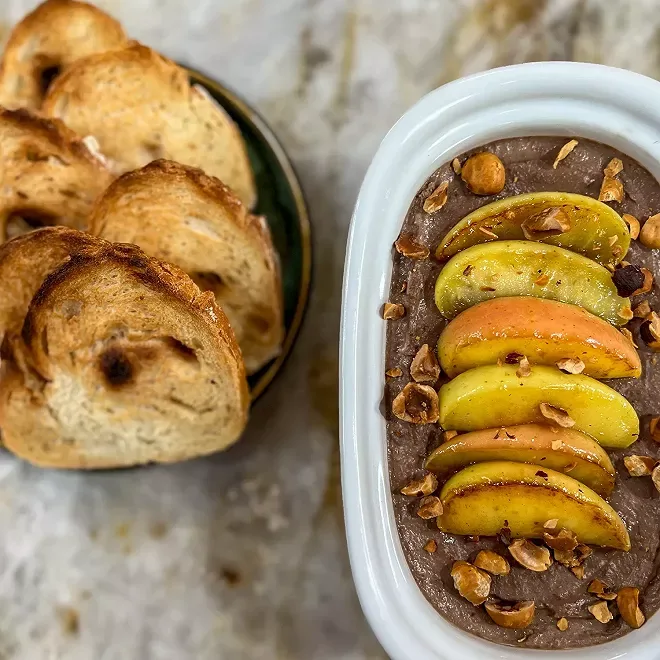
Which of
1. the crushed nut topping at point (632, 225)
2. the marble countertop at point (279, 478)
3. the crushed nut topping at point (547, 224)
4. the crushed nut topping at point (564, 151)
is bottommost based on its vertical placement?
the marble countertop at point (279, 478)

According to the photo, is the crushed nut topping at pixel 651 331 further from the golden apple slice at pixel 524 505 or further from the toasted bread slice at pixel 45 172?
the toasted bread slice at pixel 45 172

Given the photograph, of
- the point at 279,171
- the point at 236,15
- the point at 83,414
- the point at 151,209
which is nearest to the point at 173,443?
the point at 83,414

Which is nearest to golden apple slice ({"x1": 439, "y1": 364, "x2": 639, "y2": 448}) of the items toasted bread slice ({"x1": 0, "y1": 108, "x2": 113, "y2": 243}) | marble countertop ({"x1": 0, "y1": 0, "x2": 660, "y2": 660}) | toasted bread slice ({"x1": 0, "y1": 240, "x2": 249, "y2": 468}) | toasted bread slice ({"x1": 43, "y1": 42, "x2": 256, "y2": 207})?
toasted bread slice ({"x1": 0, "y1": 240, "x2": 249, "y2": 468})

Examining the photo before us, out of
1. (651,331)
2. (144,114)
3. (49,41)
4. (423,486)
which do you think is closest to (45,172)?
(144,114)

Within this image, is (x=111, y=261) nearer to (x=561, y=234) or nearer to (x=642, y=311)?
(x=561, y=234)

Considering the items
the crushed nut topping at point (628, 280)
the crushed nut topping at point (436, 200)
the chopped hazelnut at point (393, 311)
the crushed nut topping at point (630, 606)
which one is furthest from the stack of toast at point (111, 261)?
the crushed nut topping at point (630, 606)
